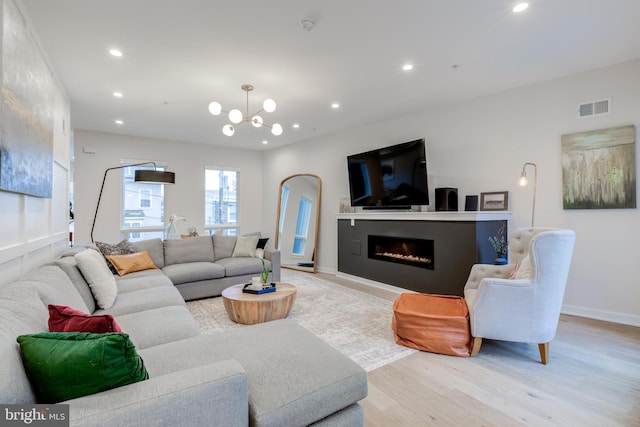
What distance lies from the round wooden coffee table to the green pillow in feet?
6.97

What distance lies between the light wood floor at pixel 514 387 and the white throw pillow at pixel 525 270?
660mm

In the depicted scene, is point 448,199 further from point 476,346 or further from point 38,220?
point 38,220

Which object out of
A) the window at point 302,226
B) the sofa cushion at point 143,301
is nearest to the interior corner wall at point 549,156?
the window at point 302,226

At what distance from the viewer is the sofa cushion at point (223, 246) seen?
15.9 feet

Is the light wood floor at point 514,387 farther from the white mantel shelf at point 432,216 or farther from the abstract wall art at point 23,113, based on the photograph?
the abstract wall art at point 23,113

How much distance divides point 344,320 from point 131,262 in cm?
270

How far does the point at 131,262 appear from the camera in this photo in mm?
3793

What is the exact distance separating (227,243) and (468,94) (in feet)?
13.6

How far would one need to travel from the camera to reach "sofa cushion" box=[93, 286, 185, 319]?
238cm

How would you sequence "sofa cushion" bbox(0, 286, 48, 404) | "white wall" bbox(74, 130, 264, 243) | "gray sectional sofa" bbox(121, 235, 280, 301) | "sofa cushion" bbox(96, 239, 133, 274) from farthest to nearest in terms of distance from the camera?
"white wall" bbox(74, 130, 264, 243), "gray sectional sofa" bbox(121, 235, 280, 301), "sofa cushion" bbox(96, 239, 133, 274), "sofa cushion" bbox(0, 286, 48, 404)

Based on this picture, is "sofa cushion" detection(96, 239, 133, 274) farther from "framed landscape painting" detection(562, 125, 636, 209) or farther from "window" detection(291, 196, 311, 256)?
"framed landscape painting" detection(562, 125, 636, 209)

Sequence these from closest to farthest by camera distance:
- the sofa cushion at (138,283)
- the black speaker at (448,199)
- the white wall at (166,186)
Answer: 1. the sofa cushion at (138,283)
2. the black speaker at (448,199)
3. the white wall at (166,186)

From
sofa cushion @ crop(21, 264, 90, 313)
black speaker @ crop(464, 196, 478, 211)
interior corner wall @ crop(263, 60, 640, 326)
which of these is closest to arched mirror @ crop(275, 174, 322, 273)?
interior corner wall @ crop(263, 60, 640, 326)

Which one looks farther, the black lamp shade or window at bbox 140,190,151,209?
window at bbox 140,190,151,209
